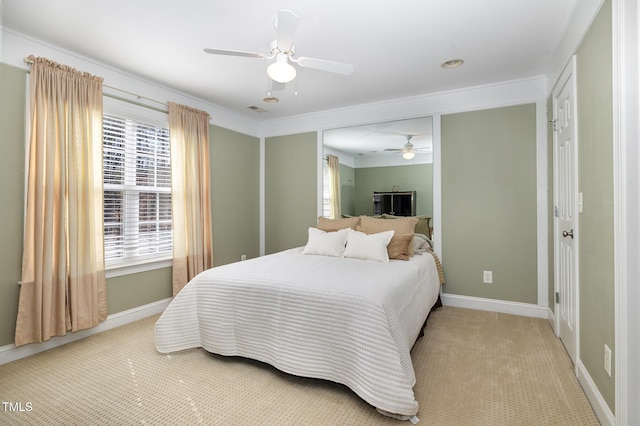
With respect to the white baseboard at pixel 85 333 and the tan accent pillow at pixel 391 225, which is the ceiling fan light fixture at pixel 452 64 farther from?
the white baseboard at pixel 85 333

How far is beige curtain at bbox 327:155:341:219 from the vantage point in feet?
14.5

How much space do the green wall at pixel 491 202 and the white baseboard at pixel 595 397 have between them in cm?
142

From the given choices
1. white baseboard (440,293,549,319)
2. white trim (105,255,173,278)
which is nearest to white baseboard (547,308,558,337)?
white baseboard (440,293,549,319)

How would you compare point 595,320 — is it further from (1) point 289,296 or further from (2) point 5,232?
(2) point 5,232

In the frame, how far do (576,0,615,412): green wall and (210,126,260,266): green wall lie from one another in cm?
370

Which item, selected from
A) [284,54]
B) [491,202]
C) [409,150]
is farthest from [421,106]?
[284,54]

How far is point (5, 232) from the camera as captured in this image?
2439mm

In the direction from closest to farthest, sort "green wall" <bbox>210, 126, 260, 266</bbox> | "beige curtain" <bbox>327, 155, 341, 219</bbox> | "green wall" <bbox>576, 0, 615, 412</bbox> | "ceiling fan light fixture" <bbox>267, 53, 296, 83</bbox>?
"green wall" <bbox>576, 0, 615, 412</bbox> < "ceiling fan light fixture" <bbox>267, 53, 296, 83</bbox> < "green wall" <bbox>210, 126, 260, 266</bbox> < "beige curtain" <bbox>327, 155, 341, 219</bbox>

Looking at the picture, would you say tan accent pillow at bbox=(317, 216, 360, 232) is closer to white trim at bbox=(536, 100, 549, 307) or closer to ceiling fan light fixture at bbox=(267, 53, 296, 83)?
white trim at bbox=(536, 100, 549, 307)

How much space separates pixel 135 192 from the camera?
3348 millimetres

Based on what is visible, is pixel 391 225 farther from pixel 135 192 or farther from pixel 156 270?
pixel 135 192

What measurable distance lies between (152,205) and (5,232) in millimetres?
Answer: 1224

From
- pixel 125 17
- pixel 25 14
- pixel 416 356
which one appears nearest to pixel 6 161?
pixel 25 14

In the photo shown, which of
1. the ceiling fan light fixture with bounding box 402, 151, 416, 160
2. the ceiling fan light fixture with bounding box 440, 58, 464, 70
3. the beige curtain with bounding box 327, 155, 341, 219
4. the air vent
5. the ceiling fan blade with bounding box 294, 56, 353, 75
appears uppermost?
the air vent
